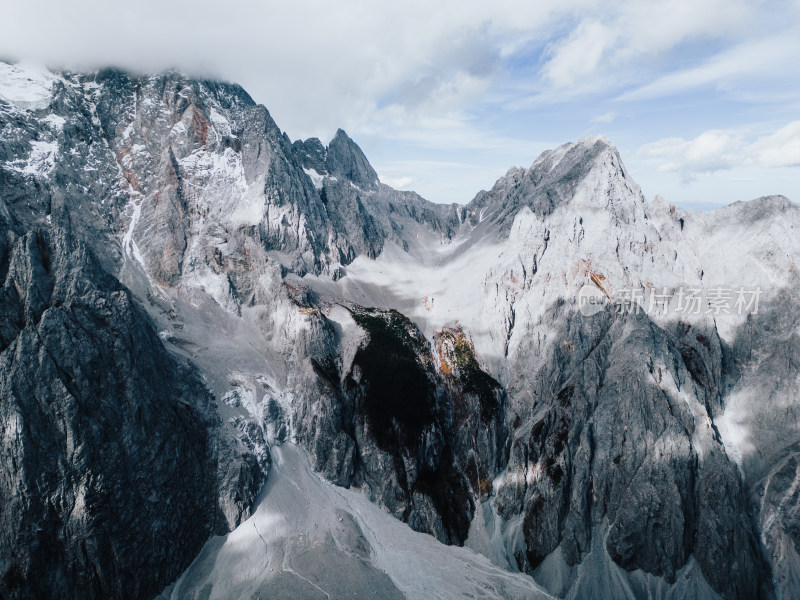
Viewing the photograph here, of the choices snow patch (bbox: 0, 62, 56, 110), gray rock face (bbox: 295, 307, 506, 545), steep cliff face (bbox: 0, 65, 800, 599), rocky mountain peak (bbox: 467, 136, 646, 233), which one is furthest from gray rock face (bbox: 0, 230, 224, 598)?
rocky mountain peak (bbox: 467, 136, 646, 233)

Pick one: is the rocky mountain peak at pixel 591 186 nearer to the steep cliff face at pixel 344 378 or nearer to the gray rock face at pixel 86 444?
the steep cliff face at pixel 344 378

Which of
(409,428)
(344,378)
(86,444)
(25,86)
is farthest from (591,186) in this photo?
(25,86)

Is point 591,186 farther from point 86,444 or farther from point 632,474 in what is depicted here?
point 86,444

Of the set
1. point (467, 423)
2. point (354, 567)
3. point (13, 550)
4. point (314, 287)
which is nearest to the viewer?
point (13, 550)

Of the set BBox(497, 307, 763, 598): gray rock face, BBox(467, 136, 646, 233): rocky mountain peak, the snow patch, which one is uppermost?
the snow patch

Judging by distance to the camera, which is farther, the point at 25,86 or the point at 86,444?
the point at 25,86

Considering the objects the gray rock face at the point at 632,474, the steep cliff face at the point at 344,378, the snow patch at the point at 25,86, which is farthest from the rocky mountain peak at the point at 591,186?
the snow patch at the point at 25,86

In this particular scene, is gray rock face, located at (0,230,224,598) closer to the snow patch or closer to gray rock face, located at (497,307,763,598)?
the snow patch

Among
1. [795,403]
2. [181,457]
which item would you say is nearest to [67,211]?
[181,457]

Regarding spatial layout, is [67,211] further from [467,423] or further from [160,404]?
[467,423]
